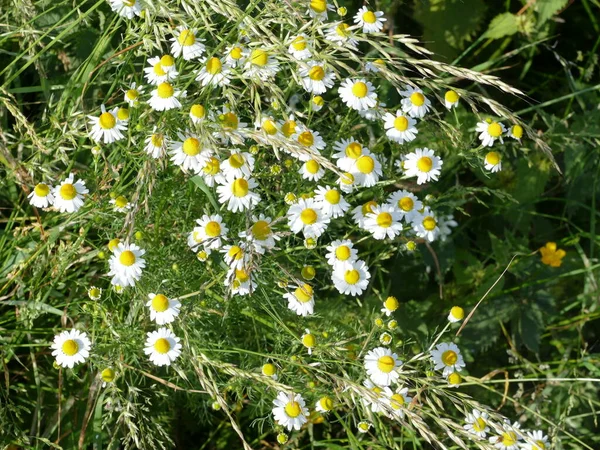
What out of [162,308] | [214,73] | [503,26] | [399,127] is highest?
[503,26]

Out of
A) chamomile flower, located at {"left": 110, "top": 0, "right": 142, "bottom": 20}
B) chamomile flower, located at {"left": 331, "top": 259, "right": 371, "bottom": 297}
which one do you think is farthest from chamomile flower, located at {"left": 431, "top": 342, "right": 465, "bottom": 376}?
chamomile flower, located at {"left": 110, "top": 0, "right": 142, "bottom": 20}

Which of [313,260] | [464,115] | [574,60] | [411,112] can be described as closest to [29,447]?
[313,260]

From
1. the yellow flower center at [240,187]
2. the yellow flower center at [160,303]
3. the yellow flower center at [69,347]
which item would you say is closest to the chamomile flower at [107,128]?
the yellow flower center at [240,187]

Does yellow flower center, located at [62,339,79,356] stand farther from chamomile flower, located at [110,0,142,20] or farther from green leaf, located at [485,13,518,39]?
green leaf, located at [485,13,518,39]

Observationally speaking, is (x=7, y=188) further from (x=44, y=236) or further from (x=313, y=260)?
(x=313, y=260)

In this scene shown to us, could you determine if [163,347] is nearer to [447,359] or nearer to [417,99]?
[447,359]

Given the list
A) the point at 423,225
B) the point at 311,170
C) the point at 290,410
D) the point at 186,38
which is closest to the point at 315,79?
the point at 311,170
